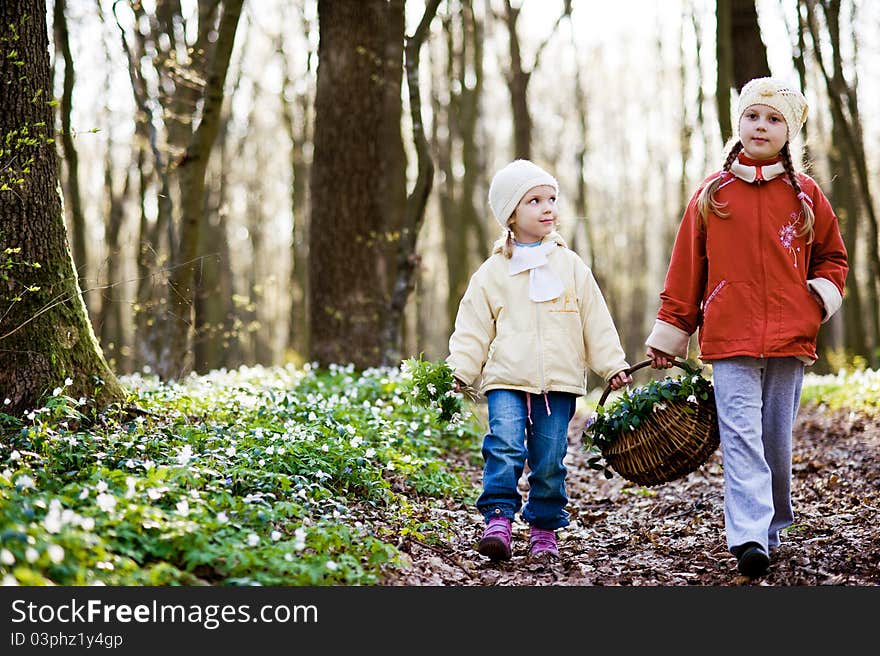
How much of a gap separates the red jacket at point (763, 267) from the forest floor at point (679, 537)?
109cm

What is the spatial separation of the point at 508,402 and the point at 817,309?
5.57ft

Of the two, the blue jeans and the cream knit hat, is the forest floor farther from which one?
the cream knit hat

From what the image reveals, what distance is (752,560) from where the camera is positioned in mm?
4383

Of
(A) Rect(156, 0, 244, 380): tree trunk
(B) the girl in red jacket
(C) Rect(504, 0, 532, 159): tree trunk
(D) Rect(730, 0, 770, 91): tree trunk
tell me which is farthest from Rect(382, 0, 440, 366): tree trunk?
(C) Rect(504, 0, 532, 159): tree trunk

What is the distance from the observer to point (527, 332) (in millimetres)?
5059

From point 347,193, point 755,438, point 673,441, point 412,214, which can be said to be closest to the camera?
point 755,438

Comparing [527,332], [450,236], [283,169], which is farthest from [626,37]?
[527,332]

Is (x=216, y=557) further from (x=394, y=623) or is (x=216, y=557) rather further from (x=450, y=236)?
(x=450, y=236)

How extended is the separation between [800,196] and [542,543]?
2.35m

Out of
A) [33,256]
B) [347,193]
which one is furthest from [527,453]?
[347,193]

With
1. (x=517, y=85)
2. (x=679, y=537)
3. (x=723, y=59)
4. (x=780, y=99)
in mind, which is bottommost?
(x=679, y=537)

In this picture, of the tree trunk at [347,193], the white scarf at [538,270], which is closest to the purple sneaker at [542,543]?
the white scarf at [538,270]

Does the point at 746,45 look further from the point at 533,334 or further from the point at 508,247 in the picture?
the point at 533,334

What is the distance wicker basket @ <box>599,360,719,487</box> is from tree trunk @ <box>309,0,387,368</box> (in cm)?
553
